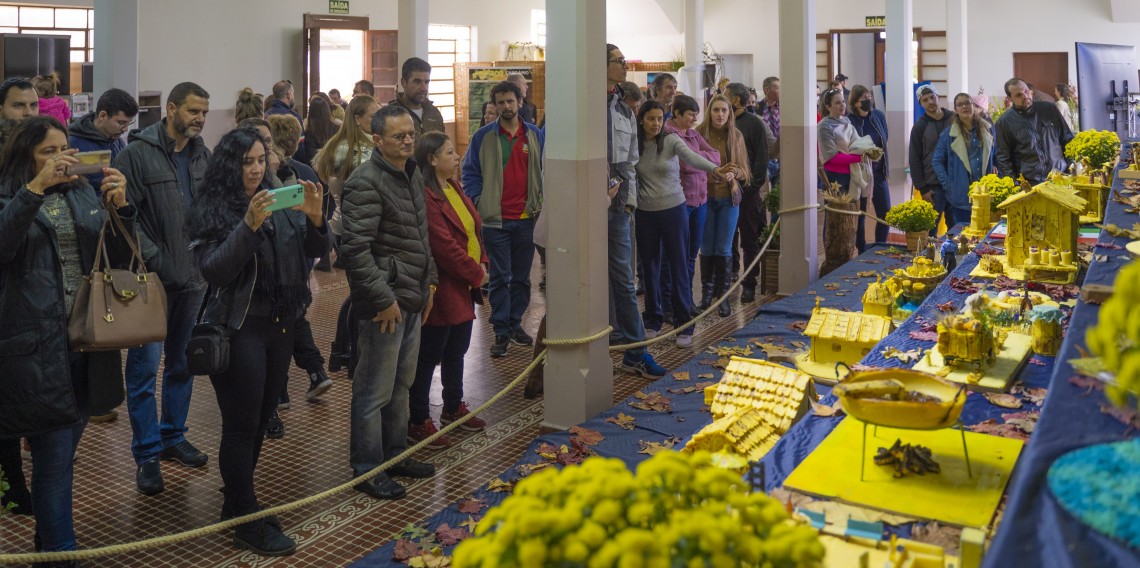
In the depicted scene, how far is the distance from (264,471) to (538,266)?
18.6 ft

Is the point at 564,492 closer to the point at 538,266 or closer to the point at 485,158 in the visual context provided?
the point at 485,158

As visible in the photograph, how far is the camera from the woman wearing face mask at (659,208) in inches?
279

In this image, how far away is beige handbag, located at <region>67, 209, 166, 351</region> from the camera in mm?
3912

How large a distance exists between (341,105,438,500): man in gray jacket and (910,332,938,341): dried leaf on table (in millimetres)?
2027

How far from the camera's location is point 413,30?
10539 millimetres

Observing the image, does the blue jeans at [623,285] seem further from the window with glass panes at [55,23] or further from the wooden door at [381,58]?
the wooden door at [381,58]

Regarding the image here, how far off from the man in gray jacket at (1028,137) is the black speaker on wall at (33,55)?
9423mm

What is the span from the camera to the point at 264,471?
5.02m

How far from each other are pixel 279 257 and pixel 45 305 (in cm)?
81

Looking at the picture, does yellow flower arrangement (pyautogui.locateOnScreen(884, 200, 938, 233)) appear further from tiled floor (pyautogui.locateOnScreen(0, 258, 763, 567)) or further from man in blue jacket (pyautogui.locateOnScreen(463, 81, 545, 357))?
tiled floor (pyautogui.locateOnScreen(0, 258, 763, 567))

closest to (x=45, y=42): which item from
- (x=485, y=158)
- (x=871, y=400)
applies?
(x=485, y=158)

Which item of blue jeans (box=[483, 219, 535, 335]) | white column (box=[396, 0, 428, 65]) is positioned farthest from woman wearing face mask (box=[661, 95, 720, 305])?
white column (box=[396, 0, 428, 65])

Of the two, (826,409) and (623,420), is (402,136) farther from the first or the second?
(826,409)

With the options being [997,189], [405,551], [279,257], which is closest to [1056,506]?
[405,551]
